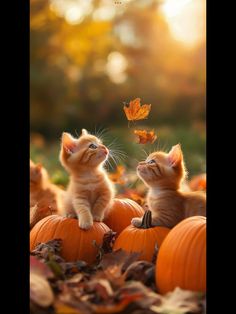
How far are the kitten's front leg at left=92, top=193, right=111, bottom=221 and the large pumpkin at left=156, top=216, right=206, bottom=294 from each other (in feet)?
1.55

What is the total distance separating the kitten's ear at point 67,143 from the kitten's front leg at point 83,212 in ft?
0.71

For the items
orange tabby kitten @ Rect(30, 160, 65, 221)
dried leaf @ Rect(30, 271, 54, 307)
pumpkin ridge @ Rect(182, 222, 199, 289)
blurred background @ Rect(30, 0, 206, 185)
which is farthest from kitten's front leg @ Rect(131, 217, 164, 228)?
blurred background @ Rect(30, 0, 206, 185)

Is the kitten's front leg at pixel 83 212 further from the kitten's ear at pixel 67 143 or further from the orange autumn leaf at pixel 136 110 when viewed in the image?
the orange autumn leaf at pixel 136 110

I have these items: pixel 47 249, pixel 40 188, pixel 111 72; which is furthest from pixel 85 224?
pixel 111 72

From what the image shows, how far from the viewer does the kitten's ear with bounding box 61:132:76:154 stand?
2.24m

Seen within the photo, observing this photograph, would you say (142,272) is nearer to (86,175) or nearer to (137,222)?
(137,222)

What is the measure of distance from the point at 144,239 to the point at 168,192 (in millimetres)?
228

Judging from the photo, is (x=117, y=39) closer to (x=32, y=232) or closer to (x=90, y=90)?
(x=90, y=90)

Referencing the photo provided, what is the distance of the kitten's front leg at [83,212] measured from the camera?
6.95ft

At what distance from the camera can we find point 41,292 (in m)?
1.63

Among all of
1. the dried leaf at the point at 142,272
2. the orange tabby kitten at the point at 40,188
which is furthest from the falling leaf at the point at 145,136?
the orange tabby kitten at the point at 40,188

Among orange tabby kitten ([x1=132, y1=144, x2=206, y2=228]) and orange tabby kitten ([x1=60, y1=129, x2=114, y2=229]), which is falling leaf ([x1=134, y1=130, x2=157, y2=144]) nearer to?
orange tabby kitten ([x1=132, y1=144, x2=206, y2=228])
